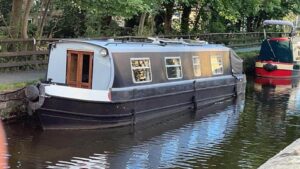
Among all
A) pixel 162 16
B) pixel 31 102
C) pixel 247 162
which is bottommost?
pixel 247 162

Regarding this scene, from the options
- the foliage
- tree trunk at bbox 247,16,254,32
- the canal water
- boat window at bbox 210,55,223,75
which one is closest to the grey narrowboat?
the canal water

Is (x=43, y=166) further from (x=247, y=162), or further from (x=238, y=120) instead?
(x=238, y=120)

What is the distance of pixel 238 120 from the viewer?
46.5 ft

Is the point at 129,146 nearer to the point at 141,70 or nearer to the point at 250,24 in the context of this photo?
the point at 141,70

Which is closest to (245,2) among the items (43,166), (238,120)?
(238,120)

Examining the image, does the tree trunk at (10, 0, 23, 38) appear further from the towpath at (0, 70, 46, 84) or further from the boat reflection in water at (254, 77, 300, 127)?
the boat reflection in water at (254, 77, 300, 127)

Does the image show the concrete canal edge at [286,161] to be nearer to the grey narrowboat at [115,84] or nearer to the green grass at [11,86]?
the grey narrowboat at [115,84]

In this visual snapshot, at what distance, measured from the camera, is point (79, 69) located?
1247cm

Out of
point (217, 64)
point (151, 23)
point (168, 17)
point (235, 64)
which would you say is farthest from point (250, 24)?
point (217, 64)

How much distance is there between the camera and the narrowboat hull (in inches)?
443

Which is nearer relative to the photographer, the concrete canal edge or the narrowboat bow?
the concrete canal edge

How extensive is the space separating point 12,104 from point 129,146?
3.01 meters

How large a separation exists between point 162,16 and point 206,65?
40.4 feet

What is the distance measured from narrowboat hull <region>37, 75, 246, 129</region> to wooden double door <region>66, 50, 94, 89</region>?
3.17ft
